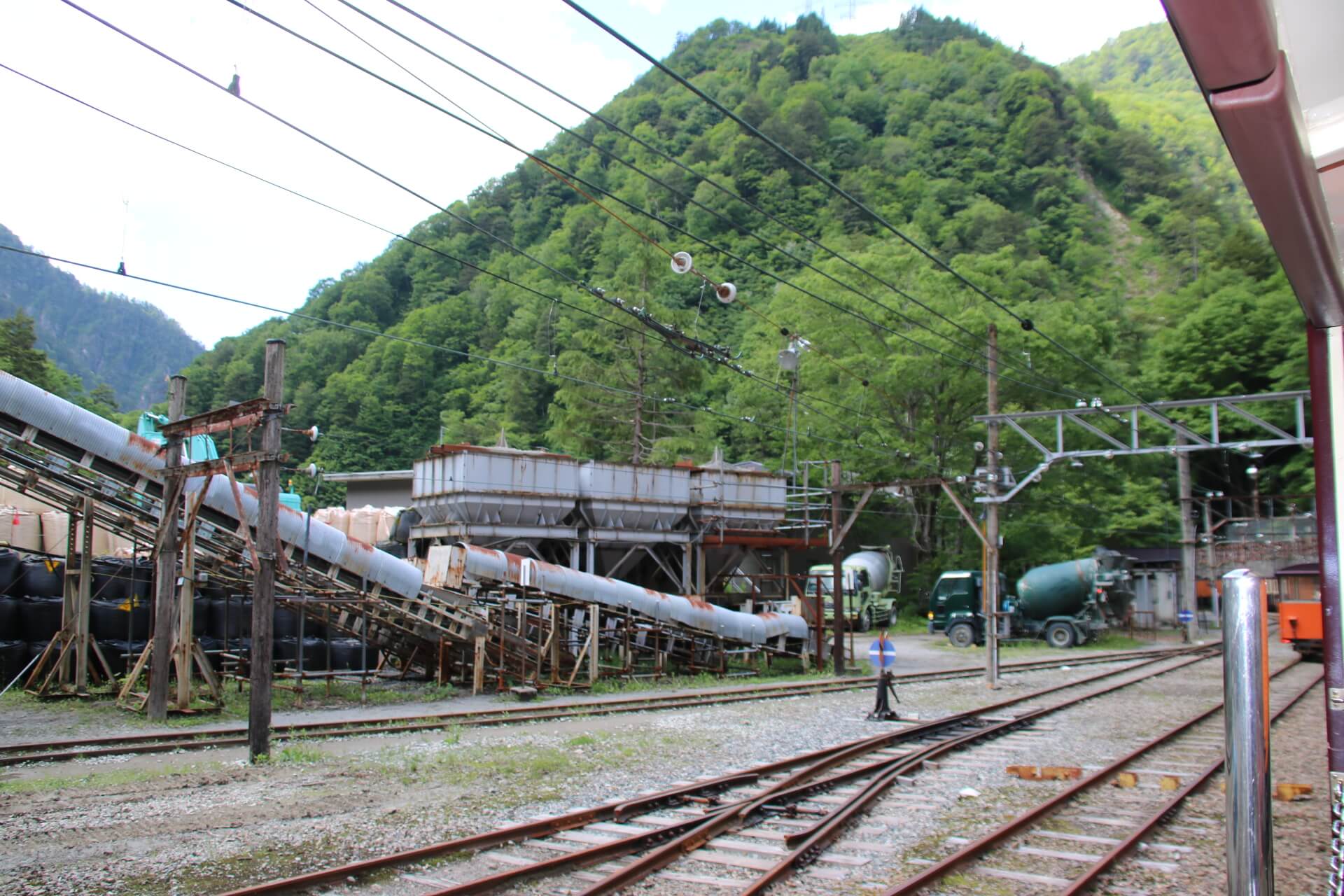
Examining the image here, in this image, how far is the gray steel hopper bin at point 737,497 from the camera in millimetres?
34719

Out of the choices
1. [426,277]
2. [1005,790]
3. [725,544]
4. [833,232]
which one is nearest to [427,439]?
[426,277]

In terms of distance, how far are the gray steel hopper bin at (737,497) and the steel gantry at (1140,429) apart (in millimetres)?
7364

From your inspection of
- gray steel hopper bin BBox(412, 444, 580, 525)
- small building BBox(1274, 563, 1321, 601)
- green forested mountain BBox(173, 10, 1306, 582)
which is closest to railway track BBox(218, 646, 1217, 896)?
green forested mountain BBox(173, 10, 1306, 582)

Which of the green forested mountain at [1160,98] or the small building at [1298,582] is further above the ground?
the green forested mountain at [1160,98]

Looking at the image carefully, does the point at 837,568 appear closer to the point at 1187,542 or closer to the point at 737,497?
the point at 737,497

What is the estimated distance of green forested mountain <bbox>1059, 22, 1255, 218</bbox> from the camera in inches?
4338

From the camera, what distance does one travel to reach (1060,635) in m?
38.8

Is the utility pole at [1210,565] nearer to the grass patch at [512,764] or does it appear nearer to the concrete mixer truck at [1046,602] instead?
the concrete mixer truck at [1046,602]

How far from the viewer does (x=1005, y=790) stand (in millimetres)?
11625

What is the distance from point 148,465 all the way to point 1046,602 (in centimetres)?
3267

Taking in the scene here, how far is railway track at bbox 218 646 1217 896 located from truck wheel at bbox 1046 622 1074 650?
1099 inches

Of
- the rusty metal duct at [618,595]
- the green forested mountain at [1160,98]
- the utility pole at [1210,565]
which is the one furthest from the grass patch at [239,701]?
the green forested mountain at [1160,98]

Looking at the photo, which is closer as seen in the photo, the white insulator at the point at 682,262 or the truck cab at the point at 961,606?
the white insulator at the point at 682,262

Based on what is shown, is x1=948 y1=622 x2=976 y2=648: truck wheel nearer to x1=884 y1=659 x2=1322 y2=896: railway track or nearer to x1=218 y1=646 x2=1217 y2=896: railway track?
x1=884 y1=659 x2=1322 y2=896: railway track
